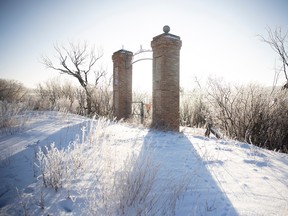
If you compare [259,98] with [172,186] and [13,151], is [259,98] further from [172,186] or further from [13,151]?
[13,151]

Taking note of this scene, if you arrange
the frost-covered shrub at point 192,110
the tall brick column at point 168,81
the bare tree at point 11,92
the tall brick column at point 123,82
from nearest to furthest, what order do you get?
the tall brick column at point 168,81 < the tall brick column at point 123,82 < the frost-covered shrub at point 192,110 < the bare tree at point 11,92

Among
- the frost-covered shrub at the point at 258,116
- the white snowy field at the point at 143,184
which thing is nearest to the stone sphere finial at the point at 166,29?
the frost-covered shrub at the point at 258,116

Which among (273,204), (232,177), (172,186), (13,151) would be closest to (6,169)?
(13,151)

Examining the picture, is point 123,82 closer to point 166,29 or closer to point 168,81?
point 168,81

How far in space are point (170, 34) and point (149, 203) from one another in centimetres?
640

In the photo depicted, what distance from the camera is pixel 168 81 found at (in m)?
7.07

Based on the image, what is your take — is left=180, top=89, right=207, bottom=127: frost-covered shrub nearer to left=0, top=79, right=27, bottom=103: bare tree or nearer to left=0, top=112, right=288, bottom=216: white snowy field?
left=0, top=112, right=288, bottom=216: white snowy field

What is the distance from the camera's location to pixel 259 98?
20.7 ft

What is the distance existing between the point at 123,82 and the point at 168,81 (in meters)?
3.60

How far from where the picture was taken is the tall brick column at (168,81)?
7.04 meters

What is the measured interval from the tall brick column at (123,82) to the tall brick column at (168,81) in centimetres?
312

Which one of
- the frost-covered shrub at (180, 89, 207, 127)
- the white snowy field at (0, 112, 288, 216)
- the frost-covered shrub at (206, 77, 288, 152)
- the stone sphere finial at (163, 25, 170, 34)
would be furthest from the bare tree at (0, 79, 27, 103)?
the frost-covered shrub at (206, 77, 288, 152)

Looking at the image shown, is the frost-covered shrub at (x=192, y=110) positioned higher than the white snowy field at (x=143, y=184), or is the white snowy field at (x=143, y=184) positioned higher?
the frost-covered shrub at (x=192, y=110)

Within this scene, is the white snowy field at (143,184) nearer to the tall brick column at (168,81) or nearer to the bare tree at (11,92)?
the tall brick column at (168,81)
